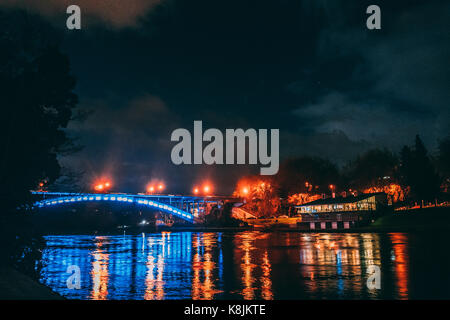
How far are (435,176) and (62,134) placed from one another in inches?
3153

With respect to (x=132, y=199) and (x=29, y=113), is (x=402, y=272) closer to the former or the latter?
(x=29, y=113)

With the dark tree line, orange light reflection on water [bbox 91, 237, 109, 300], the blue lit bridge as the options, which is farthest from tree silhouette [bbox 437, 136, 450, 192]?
orange light reflection on water [bbox 91, 237, 109, 300]

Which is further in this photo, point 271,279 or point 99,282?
point 99,282

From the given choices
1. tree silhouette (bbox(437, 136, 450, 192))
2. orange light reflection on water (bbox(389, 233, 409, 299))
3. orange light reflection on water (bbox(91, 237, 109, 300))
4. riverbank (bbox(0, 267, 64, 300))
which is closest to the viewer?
riverbank (bbox(0, 267, 64, 300))

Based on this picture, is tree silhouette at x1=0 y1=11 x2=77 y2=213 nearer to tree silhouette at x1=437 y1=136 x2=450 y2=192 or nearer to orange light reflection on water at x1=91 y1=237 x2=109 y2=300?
orange light reflection on water at x1=91 y1=237 x2=109 y2=300

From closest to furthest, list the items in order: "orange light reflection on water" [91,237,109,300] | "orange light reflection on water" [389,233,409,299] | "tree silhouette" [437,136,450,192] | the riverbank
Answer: the riverbank → "orange light reflection on water" [389,233,409,299] → "orange light reflection on water" [91,237,109,300] → "tree silhouette" [437,136,450,192]

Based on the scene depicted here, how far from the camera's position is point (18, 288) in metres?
10.8

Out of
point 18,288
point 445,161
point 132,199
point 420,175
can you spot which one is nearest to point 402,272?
point 18,288

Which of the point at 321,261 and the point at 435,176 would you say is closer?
the point at 321,261

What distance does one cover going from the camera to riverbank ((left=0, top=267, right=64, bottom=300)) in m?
10.1

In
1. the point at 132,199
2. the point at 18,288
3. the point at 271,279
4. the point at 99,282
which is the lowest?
the point at 99,282
